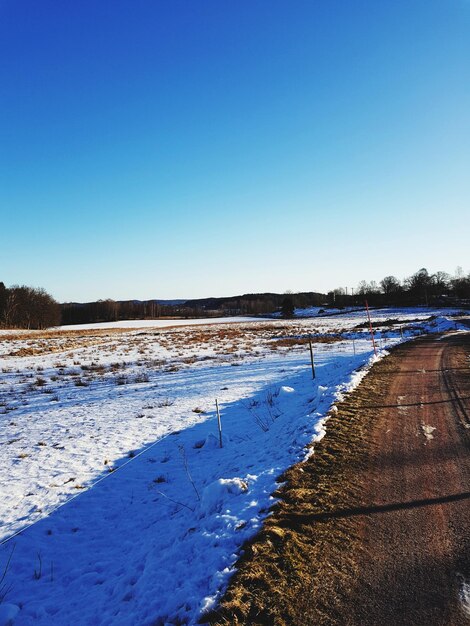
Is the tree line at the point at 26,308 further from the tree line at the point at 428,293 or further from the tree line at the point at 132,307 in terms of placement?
the tree line at the point at 428,293

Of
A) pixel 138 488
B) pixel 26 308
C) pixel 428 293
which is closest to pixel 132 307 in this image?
pixel 26 308

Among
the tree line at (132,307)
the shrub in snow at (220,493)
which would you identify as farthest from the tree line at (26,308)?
the shrub in snow at (220,493)

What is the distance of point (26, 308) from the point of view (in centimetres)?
8594

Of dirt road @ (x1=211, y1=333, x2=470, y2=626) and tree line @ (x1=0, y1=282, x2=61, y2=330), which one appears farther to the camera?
tree line @ (x1=0, y1=282, x2=61, y2=330)

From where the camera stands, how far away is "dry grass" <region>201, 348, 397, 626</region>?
3.16 metres

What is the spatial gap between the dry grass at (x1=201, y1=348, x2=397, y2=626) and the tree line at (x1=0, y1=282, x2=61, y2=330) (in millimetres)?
86186

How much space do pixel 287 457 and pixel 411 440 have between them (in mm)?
2558

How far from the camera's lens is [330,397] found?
417 inches

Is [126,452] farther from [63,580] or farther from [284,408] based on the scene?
[284,408]

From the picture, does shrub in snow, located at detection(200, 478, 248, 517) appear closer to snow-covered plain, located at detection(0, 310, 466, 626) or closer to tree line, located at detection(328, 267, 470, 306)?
snow-covered plain, located at detection(0, 310, 466, 626)

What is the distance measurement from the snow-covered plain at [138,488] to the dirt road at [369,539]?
1.28 ft

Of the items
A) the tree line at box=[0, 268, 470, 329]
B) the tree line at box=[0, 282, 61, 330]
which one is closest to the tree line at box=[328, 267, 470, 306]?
the tree line at box=[0, 268, 470, 329]

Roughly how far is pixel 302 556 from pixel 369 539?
0.84 m

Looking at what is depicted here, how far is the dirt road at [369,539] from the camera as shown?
10.3ft
